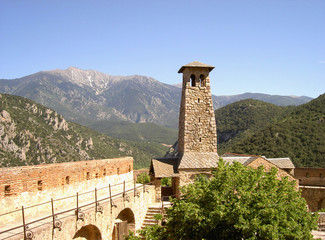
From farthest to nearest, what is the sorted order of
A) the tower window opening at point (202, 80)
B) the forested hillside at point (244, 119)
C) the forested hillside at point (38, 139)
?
1. the forested hillside at point (244, 119)
2. the forested hillside at point (38, 139)
3. the tower window opening at point (202, 80)

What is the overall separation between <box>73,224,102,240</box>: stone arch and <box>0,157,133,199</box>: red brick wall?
2.46 m

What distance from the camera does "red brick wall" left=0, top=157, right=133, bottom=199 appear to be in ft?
40.2

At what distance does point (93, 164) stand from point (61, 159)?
133ft

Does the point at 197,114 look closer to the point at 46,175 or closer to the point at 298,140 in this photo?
the point at 46,175

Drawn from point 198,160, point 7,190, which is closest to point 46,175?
point 7,190

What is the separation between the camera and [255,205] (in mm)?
12266

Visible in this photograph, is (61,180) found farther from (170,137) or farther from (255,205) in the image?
(170,137)

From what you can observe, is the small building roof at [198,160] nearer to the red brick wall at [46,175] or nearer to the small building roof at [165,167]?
the small building roof at [165,167]

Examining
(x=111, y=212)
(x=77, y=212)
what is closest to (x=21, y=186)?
(x=77, y=212)

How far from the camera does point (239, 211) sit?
39.3ft

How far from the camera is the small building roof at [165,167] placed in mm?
22031

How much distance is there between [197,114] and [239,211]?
12.0m

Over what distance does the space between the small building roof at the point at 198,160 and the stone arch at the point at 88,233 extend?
880cm

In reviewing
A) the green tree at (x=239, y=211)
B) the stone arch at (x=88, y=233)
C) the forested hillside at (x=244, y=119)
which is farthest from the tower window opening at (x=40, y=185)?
the forested hillside at (x=244, y=119)
